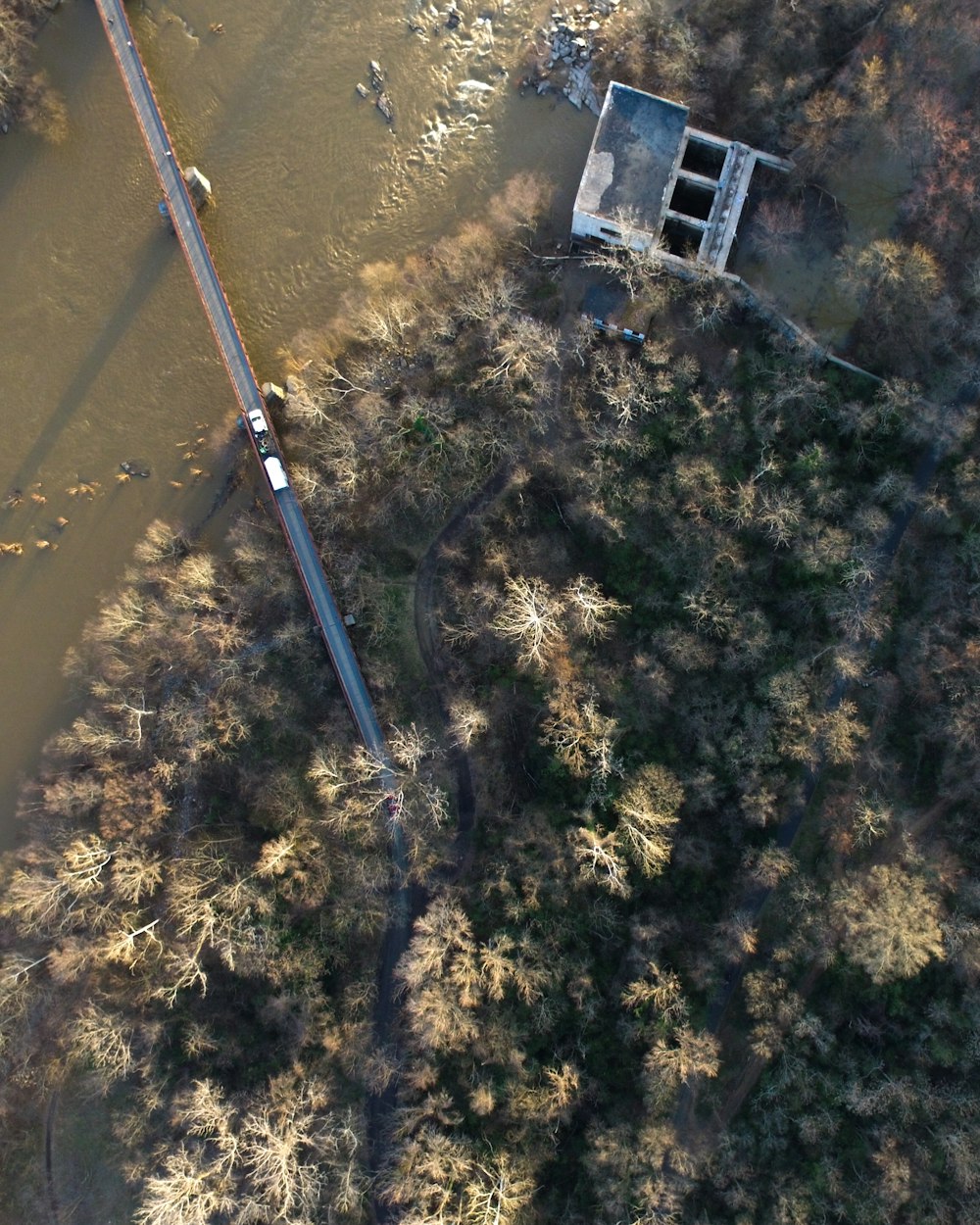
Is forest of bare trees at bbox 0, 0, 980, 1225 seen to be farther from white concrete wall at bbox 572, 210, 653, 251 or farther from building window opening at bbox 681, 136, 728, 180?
building window opening at bbox 681, 136, 728, 180

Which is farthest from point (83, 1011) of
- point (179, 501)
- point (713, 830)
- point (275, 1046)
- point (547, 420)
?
point (547, 420)

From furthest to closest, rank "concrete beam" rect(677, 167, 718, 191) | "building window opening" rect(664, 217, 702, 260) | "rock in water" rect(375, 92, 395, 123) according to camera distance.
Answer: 1. "rock in water" rect(375, 92, 395, 123)
2. "building window opening" rect(664, 217, 702, 260)
3. "concrete beam" rect(677, 167, 718, 191)

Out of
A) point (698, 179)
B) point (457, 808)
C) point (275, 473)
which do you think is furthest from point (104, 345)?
point (698, 179)

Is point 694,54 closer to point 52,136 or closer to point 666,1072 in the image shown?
point 52,136

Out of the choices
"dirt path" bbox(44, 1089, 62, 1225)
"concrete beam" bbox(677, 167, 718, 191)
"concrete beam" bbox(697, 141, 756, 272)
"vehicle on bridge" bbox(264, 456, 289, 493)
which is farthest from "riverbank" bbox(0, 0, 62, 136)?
"dirt path" bbox(44, 1089, 62, 1225)

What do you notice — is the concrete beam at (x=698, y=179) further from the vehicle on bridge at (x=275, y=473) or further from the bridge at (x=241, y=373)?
the vehicle on bridge at (x=275, y=473)

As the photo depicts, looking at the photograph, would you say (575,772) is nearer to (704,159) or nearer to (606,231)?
(606,231)

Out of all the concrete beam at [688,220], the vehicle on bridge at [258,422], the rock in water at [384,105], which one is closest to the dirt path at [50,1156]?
the vehicle on bridge at [258,422]
